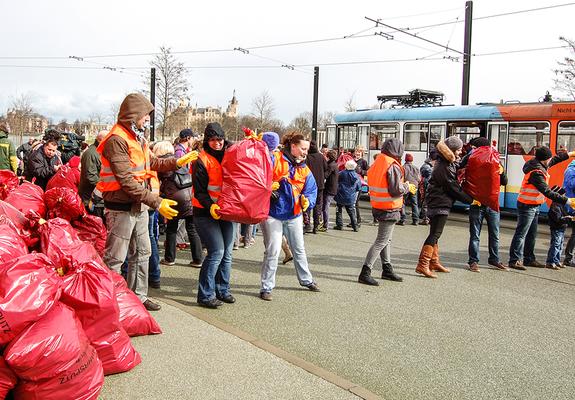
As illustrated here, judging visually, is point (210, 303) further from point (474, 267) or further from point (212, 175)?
→ point (474, 267)

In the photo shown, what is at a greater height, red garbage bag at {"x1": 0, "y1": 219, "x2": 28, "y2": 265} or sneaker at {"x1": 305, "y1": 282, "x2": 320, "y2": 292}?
red garbage bag at {"x1": 0, "y1": 219, "x2": 28, "y2": 265}

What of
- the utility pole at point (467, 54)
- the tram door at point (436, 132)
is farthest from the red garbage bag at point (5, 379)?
the utility pole at point (467, 54)

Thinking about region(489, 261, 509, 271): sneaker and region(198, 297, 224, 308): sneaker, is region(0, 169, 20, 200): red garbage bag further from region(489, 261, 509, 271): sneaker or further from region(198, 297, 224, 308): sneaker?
region(489, 261, 509, 271): sneaker

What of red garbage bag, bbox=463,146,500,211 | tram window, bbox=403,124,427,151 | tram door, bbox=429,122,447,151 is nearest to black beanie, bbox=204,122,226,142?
red garbage bag, bbox=463,146,500,211

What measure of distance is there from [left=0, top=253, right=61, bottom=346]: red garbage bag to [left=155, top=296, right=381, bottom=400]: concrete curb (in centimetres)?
172

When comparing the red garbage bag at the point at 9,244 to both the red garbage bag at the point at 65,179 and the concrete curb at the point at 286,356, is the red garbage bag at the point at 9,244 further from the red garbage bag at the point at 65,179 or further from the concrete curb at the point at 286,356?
the red garbage bag at the point at 65,179

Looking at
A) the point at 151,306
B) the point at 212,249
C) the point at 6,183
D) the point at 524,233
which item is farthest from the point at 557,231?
the point at 6,183

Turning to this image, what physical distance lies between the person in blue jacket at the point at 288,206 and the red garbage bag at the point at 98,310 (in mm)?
2559

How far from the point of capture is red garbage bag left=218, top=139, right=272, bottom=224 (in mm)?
5590

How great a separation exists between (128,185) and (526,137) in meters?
12.3

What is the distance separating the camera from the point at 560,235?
8.58 metres

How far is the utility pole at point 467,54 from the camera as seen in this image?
1884cm

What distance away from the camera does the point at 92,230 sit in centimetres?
630

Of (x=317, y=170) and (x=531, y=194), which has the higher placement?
(x=317, y=170)
